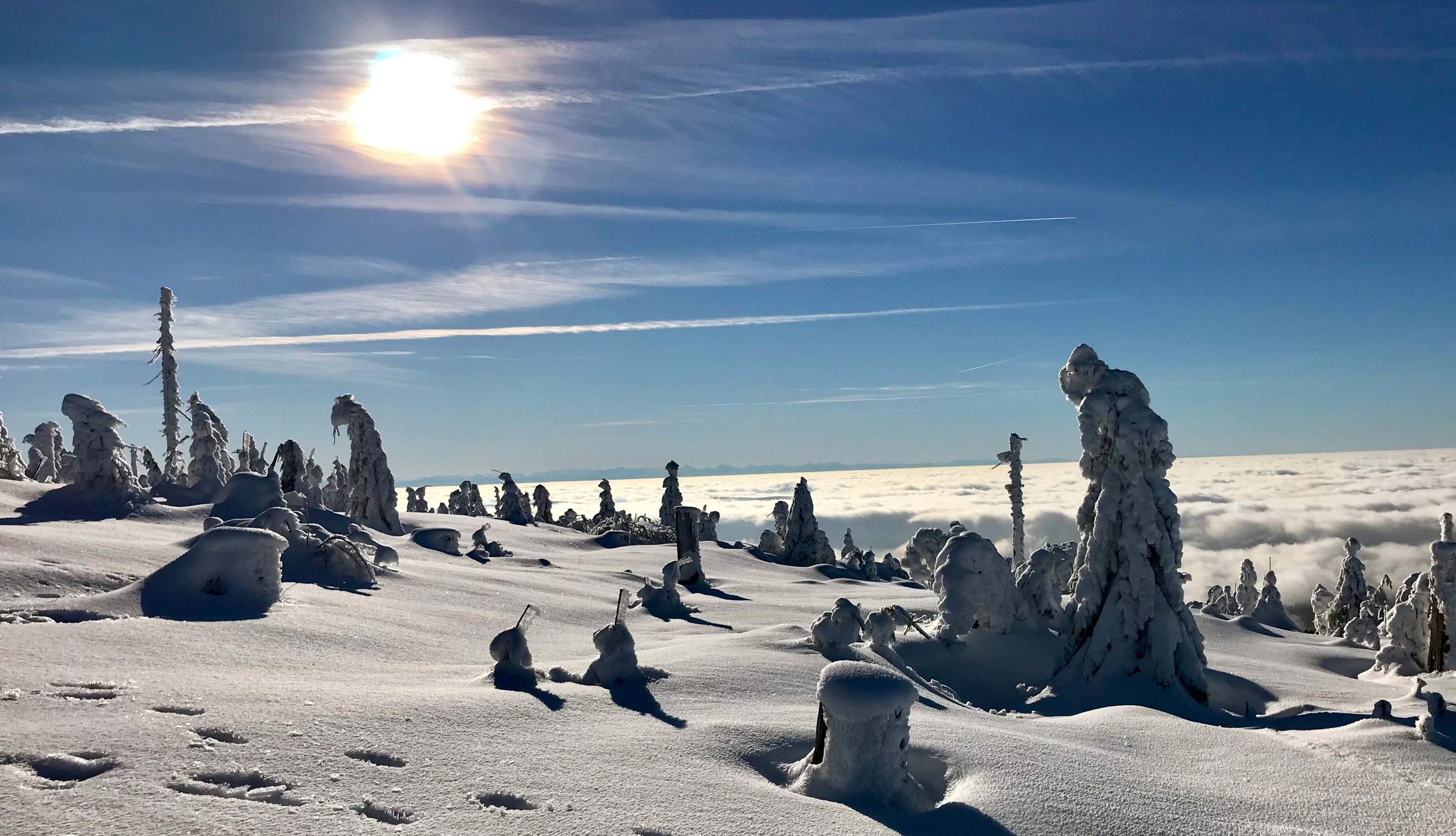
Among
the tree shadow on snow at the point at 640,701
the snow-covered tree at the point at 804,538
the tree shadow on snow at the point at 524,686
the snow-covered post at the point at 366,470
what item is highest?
the snow-covered post at the point at 366,470

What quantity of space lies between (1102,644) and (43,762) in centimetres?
1687

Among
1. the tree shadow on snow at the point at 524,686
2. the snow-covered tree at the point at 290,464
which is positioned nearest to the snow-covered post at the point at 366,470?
the snow-covered tree at the point at 290,464

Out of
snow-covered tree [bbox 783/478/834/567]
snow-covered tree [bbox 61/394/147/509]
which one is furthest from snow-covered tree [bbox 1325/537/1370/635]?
snow-covered tree [bbox 61/394/147/509]

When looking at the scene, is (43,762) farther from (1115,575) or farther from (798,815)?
(1115,575)

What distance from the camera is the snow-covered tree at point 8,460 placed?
26.8 metres

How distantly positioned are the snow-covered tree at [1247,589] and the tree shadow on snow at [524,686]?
2076 inches

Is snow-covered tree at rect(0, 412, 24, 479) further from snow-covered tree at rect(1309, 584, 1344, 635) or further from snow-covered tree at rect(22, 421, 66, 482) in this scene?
snow-covered tree at rect(1309, 584, 1344, 635)

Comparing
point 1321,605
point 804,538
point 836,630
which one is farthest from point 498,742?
point 1321,605

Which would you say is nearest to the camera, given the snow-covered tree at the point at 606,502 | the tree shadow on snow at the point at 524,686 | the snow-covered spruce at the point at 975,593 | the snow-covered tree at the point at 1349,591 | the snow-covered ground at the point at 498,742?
the snow-covered ground at the point at 498,742

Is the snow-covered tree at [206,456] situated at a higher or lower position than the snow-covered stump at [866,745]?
higher

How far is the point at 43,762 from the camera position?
5344mm

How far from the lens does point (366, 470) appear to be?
110ft

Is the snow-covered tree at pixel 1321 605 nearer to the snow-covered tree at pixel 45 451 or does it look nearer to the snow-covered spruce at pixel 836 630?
the snow-covered spruce at pixel 836 630

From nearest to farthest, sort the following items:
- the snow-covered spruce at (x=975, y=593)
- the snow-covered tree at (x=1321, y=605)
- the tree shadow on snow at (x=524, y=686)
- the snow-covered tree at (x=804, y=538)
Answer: the tree shadow on snow at (x=524, y=686), the snow-covered spruce at (x=975, y=593), the snow-covered tree at (x=1321, y=605), the snow-covered tree at (x=804, y=538)
